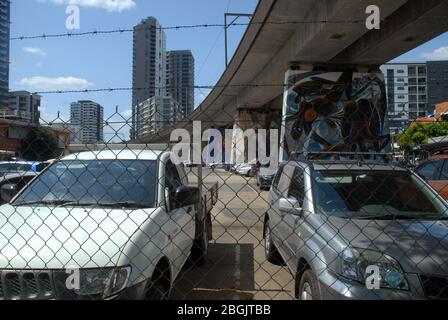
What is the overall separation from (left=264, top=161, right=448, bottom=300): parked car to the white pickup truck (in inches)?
51.4

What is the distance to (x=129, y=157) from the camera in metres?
5.44

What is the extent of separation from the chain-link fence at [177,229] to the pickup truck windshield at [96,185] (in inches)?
0.5

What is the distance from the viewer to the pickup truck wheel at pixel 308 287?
4.02 m

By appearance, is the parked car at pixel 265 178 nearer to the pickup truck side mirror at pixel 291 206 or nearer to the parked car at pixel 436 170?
the parked car at pixel 436 170

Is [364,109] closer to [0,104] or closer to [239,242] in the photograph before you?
[239,242]

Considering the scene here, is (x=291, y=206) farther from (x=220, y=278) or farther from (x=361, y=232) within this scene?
(x=220, y=278)

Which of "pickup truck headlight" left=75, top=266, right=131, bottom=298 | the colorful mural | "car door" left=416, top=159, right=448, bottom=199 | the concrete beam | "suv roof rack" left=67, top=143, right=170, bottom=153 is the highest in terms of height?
the concrete beam

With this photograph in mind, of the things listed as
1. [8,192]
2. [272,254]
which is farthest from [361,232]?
[8,192]

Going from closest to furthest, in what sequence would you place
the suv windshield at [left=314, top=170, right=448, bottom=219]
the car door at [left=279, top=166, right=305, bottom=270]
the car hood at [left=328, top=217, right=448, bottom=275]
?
the car hood at [left=328, top=217, right=448, bottom=275] < the suv windshield at [left=314, top=170, right=448, bottom=219] < the car door at [left=279, top=166, right=305, bottom=270]

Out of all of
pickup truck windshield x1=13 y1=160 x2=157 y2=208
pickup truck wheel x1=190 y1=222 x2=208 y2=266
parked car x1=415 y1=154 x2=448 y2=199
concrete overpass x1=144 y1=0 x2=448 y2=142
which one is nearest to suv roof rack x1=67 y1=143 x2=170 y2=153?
pickup truck windshield x1=13 y1=160 x2=157 y2=208

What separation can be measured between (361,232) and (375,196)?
1160 millimetres

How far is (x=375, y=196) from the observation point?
5234mm

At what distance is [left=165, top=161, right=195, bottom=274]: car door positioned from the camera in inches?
194

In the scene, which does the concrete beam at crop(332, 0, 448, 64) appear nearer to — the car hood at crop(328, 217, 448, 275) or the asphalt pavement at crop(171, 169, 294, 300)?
the asphalt pavement at crop(171, 169, 294, 300)
